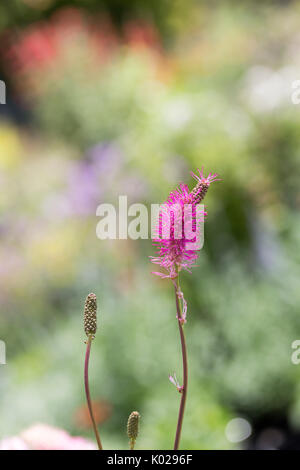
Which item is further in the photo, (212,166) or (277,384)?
(212,166)

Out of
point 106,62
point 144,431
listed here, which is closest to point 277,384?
point 144,431

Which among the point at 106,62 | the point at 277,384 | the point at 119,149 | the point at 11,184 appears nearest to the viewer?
the point at 277,384

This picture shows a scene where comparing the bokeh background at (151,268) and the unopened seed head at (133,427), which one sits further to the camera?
the bokeh background at (151,268)

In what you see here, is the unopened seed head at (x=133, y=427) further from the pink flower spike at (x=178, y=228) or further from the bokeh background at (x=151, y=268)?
the bokeh background at (x=151, y=268)

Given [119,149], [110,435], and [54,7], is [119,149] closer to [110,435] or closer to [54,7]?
[110,435]

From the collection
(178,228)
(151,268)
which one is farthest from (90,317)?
(151,268)

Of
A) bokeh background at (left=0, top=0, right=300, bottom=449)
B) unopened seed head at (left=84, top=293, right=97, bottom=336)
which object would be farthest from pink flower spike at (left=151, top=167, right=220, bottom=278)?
bokeh background at (left=0, top=0, right=300, bottom=449)

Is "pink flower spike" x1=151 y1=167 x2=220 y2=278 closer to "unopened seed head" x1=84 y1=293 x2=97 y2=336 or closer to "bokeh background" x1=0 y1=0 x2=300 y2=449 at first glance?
"unopened seed head" x1=84 y1=293 x2=97 y2=336

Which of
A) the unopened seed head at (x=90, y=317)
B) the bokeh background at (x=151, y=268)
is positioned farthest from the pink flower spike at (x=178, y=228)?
the bokeh background at (x=151, y=268)
